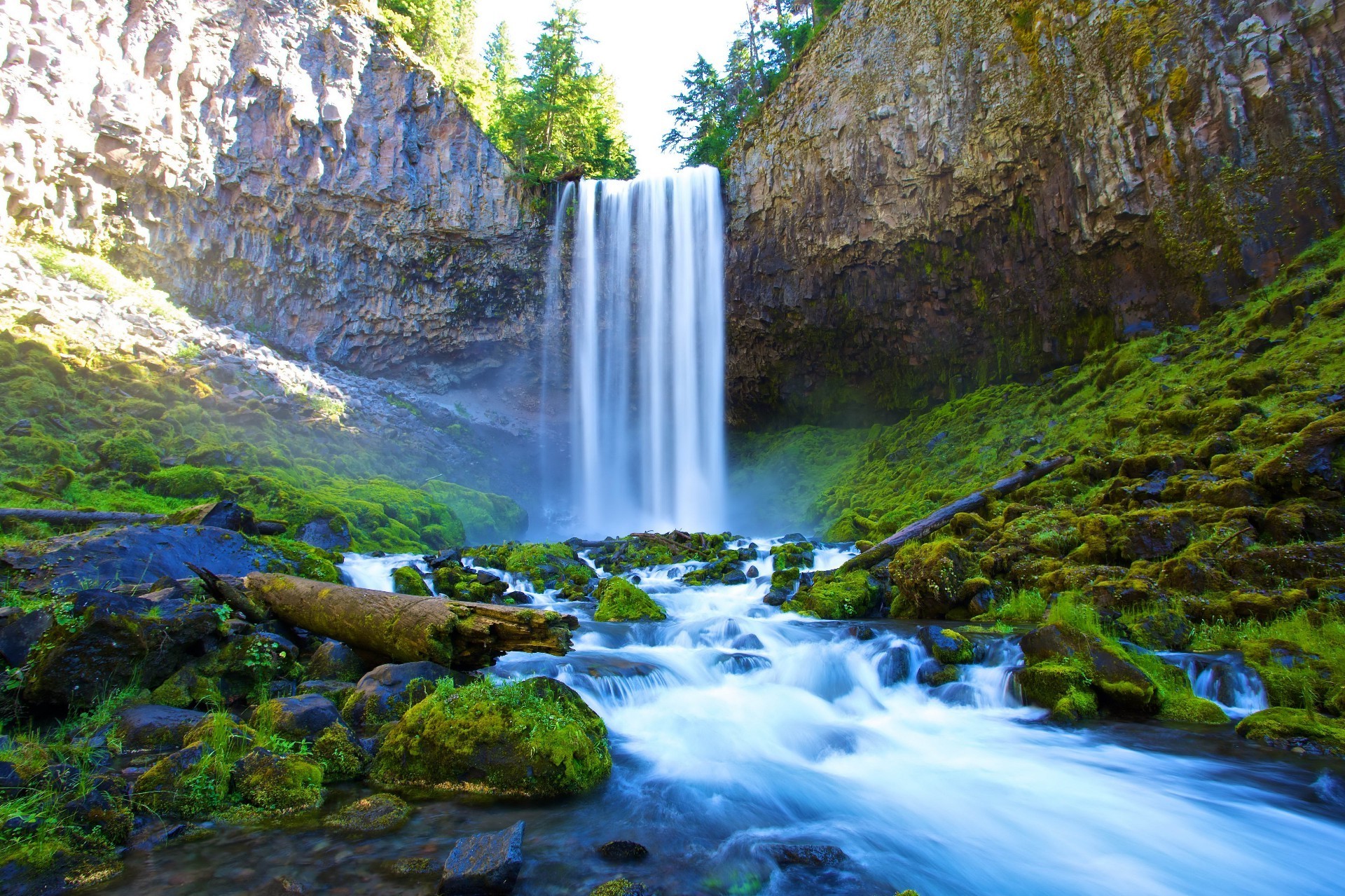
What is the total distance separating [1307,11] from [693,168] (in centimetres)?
1730

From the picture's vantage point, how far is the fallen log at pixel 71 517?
9.07 m

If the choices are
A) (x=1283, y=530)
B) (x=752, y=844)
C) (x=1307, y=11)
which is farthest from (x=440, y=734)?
(x=1307, y=11)

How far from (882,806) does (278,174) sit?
27181 mm

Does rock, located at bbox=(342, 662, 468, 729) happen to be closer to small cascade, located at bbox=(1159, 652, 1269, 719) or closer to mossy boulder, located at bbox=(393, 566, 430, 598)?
mossy boulder, located at bbox=(393, 566, 430, 598)

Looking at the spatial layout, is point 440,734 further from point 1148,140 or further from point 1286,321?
point 1148,140

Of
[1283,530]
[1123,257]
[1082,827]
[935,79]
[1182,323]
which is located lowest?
[1082,827]

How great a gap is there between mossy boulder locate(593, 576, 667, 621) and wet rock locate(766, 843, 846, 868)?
5845 mm

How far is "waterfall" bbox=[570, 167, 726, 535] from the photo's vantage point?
1006 inches

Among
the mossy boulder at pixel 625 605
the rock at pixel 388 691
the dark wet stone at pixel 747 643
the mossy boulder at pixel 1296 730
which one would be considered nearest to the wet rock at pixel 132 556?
the rock at pixel 388 691

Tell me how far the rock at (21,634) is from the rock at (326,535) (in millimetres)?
7966

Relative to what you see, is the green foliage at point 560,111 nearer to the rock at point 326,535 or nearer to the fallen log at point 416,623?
the rock at point 326,535

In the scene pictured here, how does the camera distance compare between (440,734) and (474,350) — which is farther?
(474,350)

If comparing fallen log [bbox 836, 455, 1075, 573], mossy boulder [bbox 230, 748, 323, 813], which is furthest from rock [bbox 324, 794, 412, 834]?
fallen log [bbox 836, 455, 1075, 573]

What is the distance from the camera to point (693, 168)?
25047 mm
